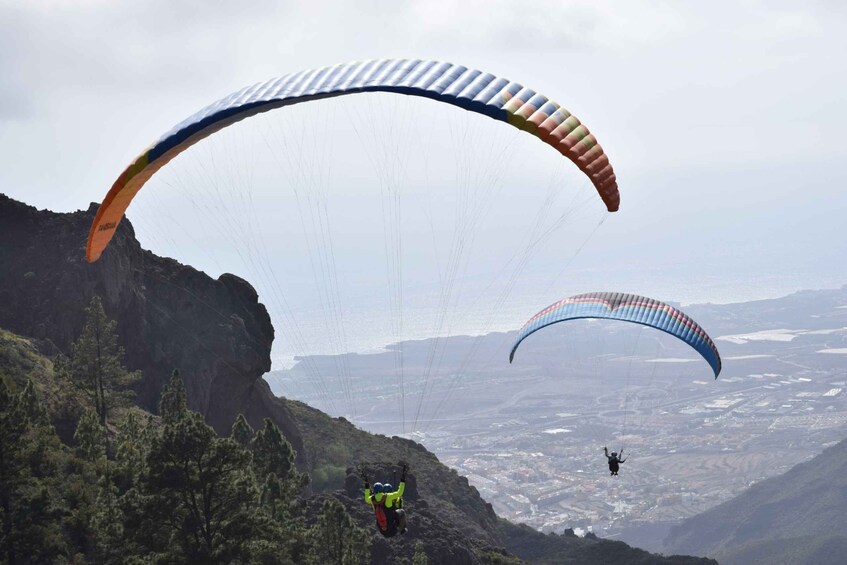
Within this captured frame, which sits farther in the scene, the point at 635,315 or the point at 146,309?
the point at 146,309

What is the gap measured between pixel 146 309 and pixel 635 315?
47.1 m

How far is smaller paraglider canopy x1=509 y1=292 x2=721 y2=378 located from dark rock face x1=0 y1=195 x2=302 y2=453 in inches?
1483

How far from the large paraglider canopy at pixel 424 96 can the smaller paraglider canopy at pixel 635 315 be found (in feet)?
47.8

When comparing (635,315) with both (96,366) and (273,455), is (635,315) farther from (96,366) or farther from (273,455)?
(96,366)

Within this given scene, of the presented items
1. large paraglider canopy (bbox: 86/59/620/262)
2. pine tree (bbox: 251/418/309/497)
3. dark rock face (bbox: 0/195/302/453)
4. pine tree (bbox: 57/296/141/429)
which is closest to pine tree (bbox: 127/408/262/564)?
large paraglider canopy (bbox: 86/59/620/262)

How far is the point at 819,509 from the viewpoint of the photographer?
650ft

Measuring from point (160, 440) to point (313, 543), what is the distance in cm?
1299

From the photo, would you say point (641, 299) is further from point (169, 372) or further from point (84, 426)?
point (169, 372)

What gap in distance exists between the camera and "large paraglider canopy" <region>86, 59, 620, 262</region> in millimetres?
23500

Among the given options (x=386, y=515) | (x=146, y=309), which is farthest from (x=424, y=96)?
(x=146, y=309)

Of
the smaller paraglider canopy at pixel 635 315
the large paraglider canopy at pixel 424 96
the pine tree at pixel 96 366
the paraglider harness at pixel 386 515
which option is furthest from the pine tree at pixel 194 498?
the pine tree at pixel 96 366

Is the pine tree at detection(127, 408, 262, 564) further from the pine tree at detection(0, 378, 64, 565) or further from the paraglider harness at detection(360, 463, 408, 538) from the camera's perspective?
the paraglider harness at detection(360, 463, 408, 538)

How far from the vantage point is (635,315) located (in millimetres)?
39406

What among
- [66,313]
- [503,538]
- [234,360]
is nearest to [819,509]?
[503,538]
